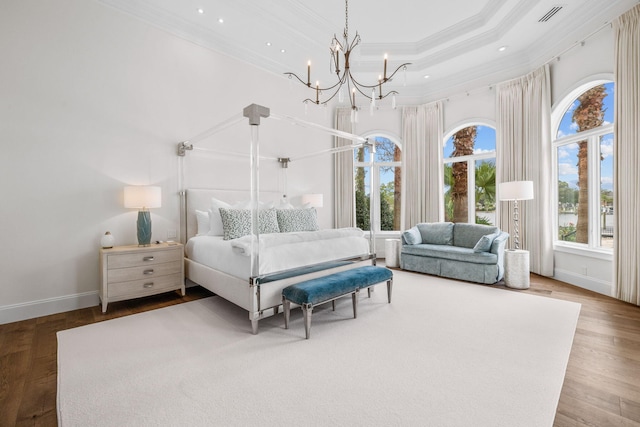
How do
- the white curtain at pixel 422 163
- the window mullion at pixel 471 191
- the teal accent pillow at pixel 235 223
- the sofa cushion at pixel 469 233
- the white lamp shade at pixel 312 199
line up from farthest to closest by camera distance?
the white curtain at pixel 422 163, the window mullion at pixel 471 191, the white lamp shade at pixel 312 199, the sofa cushion at pixel 469 233, the teal accent pillow at pixel 235 223

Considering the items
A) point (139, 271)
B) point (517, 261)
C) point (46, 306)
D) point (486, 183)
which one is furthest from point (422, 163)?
point (46, 306)

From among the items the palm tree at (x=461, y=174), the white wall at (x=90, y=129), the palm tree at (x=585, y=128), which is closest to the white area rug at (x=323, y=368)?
the white wall at (x=90, y=129)

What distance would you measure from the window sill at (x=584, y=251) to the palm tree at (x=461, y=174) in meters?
1.73

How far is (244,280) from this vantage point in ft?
9.19

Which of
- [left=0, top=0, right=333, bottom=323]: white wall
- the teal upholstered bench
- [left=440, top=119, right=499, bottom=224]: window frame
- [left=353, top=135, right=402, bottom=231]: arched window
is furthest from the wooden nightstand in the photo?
[left=440, top=119, right=499, bottom=224]: window frame

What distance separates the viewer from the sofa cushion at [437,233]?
5.45 m

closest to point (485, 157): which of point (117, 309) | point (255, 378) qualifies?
point (255, 378)

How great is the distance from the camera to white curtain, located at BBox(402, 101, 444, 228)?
6340 mm

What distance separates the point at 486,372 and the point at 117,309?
3823 mm

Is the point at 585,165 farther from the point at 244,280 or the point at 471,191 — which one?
the point at 244,280

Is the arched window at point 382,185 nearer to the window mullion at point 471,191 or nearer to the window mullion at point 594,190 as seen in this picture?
the window mullion at point 471,191

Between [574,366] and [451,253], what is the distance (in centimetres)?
272

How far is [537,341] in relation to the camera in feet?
8.42

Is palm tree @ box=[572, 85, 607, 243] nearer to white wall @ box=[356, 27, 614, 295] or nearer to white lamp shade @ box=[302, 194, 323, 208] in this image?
white wall @ box=[356, 27, 614, 295]
